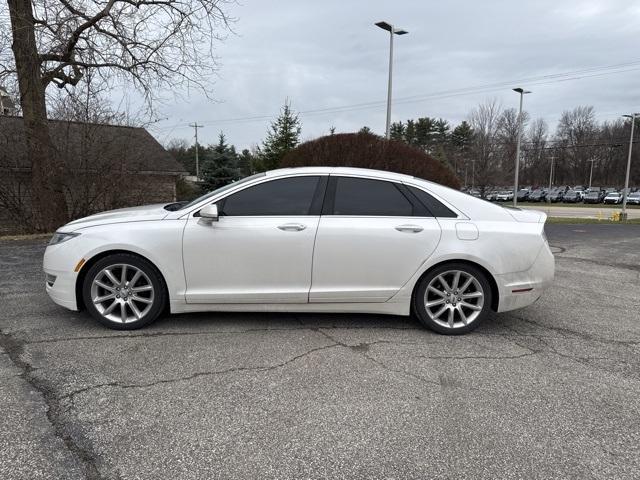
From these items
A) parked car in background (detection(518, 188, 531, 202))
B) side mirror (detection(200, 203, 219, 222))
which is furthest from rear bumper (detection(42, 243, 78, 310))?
parked car in background (detection(518, 188, 531, 202))

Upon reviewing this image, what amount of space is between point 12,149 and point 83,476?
12.5m

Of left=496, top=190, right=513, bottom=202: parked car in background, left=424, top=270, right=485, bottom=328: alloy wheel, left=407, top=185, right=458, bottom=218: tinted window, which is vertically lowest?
left=496, top=190, right=513, bottom=202: parked car in background

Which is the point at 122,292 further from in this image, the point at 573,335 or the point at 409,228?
the point at 573,335

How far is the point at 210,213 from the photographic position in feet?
13.5

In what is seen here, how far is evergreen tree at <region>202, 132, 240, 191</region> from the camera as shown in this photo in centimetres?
2709

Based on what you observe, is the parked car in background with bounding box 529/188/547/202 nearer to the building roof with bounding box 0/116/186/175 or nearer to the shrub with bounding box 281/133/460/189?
the shrub with bounding box 281/133/460/189

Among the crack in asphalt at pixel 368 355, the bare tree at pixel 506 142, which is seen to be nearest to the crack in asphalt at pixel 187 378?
the crack in asphalt at pixel 368 355

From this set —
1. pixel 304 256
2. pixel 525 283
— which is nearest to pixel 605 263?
pixel 525 283

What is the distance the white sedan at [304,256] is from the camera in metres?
4.20

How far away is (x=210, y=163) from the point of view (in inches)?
1078

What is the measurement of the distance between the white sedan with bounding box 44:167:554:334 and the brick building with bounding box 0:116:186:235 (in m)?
9.27

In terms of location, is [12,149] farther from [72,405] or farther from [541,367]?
[541,367]

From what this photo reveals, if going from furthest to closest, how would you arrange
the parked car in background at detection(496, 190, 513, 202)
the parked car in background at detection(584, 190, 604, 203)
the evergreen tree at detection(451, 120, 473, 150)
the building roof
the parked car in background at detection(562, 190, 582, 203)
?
1. the evergreen tree at detection(451, 120, 473, 150)
2. the parked car in background at detection(496, 190, 513, 202)
3. the parked car in background at detection(562, 190, 582, 203)
4. the parked car in background at detection(584, 190, 604, 203)
5. the building roof

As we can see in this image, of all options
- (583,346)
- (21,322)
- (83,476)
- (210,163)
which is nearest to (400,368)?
(583,346)
